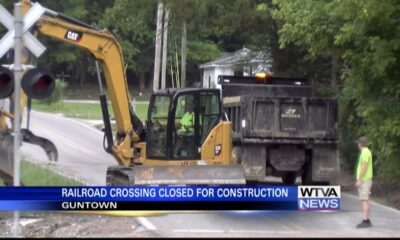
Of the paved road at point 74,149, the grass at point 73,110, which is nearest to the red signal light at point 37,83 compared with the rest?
the paved road at point 74,149

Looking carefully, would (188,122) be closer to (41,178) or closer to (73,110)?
(41,178)

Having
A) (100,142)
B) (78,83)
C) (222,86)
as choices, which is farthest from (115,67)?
(78,83)

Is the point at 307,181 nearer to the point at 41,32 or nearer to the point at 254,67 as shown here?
the point at 41,32

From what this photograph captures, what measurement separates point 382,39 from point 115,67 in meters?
6.12

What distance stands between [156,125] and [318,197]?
5142 mm

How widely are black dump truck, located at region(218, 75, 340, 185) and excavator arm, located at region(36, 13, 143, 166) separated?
2541 millimetres

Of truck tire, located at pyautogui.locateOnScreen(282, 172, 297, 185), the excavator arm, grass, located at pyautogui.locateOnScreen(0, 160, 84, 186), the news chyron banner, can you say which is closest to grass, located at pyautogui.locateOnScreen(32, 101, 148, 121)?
grass, located at pyautogui.locateOnScreen(0, 160, 84, 186)

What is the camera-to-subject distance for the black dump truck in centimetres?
1786

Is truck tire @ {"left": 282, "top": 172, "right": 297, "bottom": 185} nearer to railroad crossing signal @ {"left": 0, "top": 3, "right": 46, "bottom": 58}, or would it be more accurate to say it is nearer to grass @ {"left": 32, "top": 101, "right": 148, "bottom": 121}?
railroad crossing signal @ {"left": 0, "top": 3, "right": 46, "bottom": 58}

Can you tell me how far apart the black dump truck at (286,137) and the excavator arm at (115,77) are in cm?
254

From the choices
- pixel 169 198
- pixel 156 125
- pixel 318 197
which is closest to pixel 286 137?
pixel 156 125

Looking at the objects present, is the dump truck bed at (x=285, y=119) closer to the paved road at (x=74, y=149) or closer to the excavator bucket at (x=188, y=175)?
the excavator bucket at (x=188, y=175)

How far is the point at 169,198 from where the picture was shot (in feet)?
45.5

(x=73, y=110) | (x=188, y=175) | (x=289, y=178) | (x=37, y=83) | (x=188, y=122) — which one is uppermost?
(x=37, y=83)
